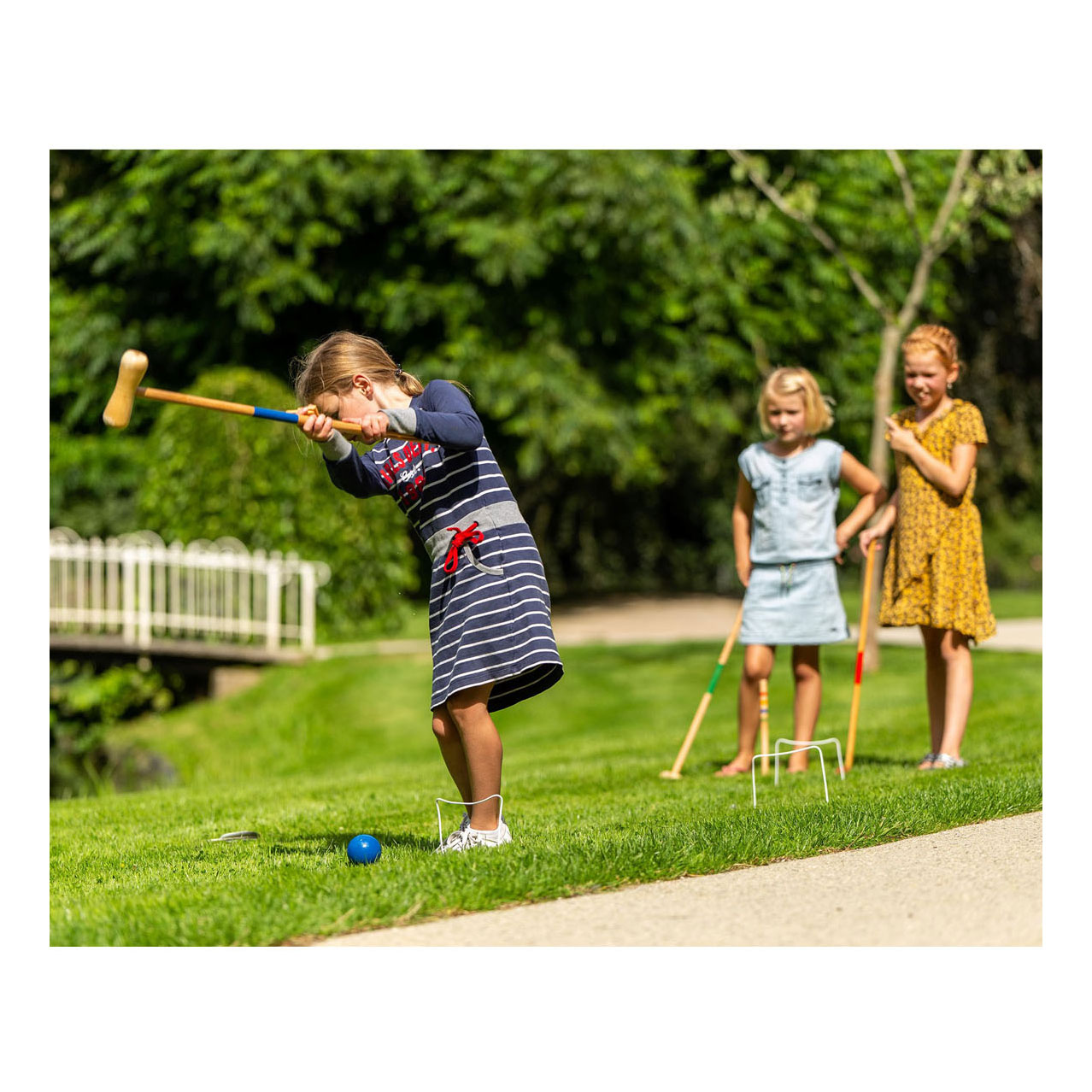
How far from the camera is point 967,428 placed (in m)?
6.38

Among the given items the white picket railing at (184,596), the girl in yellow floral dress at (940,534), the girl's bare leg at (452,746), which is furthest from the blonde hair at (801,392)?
the white picket railing at (184,596)

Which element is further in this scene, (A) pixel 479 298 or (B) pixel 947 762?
(A) pixel 479 298

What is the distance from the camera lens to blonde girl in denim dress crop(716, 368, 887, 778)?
6707mm

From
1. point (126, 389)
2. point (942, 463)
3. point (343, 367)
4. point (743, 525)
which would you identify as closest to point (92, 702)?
point (743, 525)

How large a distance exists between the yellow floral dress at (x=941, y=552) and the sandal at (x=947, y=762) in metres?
0.55

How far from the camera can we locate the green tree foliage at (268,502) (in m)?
15.6

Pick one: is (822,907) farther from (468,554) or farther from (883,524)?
(883,524)

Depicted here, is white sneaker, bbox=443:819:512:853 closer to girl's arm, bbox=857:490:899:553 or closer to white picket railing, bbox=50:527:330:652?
girl's arm, bbox=857:490:899:553

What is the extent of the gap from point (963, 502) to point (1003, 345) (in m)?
14.0

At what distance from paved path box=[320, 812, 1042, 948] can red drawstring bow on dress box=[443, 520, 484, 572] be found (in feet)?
3.85

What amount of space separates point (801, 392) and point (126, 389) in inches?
138

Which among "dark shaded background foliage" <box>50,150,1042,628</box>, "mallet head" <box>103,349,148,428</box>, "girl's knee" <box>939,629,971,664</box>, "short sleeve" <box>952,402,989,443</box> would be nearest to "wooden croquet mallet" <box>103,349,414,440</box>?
"mallet head" <box>103,349,148,428</box>

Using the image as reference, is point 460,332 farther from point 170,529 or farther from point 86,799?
point 86,799

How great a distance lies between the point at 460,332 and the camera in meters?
16.4
